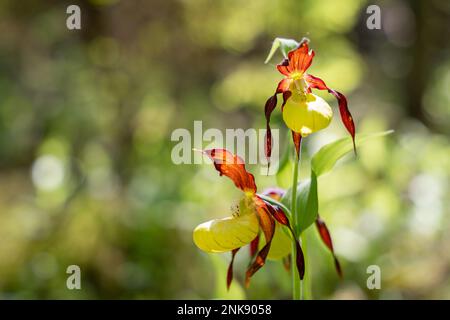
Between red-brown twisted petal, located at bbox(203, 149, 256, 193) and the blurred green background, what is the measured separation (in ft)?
0.41

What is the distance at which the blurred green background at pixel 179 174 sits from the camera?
1.61 m

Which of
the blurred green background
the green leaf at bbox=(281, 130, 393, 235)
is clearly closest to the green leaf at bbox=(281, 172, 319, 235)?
the green leaf at bbox=(281, 130, 393, 235)

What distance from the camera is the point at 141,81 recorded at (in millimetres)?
2465

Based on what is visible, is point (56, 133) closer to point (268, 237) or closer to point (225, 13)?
point (225, 13)

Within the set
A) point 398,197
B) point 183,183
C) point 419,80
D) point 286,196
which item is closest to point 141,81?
point 183,183

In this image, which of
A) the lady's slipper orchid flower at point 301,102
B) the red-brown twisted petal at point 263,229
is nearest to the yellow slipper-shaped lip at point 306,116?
the lady's slipper orchid flower at point 301,102

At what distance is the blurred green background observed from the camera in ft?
5.29

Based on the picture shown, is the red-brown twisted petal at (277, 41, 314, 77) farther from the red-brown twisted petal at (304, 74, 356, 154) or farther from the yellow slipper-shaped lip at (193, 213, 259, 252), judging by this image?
the yellow slipper-shaped lip at (193, 213, 259, 252)

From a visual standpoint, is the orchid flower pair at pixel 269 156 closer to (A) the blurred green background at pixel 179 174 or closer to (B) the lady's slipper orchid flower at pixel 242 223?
(B) the lady's slipper orchid flower at pixel 242 223

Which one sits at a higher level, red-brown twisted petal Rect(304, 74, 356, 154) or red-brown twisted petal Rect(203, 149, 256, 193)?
red-brown twisted petal Rect(304, 74, 356, 154)

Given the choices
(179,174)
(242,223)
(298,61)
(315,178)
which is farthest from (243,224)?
(179,174)

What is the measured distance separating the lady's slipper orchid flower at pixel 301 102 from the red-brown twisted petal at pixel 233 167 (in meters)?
0.04

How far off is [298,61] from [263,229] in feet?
0.74

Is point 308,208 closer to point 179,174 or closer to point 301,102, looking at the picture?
point 301,102
